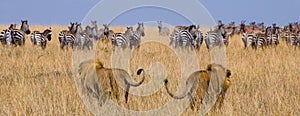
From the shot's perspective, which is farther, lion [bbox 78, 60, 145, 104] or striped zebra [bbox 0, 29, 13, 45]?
striped zebra [bbox 0, 29, 13, 45]

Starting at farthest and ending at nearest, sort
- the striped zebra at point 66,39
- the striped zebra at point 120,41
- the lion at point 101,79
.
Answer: the striped zebra at point 120,41 < the striped zebra at point 66,39 < the lion at point 101,79

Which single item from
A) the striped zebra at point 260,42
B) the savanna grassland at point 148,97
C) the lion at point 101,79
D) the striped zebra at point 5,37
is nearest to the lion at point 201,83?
the savanna grassland at point 148,97

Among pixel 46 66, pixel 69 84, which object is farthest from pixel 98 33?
pixel 69 84

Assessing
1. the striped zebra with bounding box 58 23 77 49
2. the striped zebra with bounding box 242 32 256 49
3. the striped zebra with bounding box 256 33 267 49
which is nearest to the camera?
the striped zebra with bounding box 58 23 77 49

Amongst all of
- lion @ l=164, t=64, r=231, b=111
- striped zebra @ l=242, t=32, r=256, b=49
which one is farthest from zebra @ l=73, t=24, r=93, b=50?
lion @ l=164, t=64, r=231, b=111

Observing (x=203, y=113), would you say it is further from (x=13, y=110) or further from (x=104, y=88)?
(x=13, y=110)

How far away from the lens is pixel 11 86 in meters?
7.84

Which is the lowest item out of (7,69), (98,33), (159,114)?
(159,114)

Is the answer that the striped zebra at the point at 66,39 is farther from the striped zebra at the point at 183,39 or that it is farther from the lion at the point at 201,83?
the lion at the point at 201,83

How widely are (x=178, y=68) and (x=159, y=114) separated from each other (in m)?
5.22

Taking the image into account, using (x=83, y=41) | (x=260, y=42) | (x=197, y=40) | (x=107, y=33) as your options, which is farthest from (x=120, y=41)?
(x=107, y=33)

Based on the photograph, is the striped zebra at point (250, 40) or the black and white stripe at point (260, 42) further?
the black and white stripe at point (260, 42)

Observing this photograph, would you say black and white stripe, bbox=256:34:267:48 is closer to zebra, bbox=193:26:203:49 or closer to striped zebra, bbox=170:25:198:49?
zebra, bbox=193:26:203:49

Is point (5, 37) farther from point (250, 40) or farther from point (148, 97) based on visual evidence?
point (148, 97)
